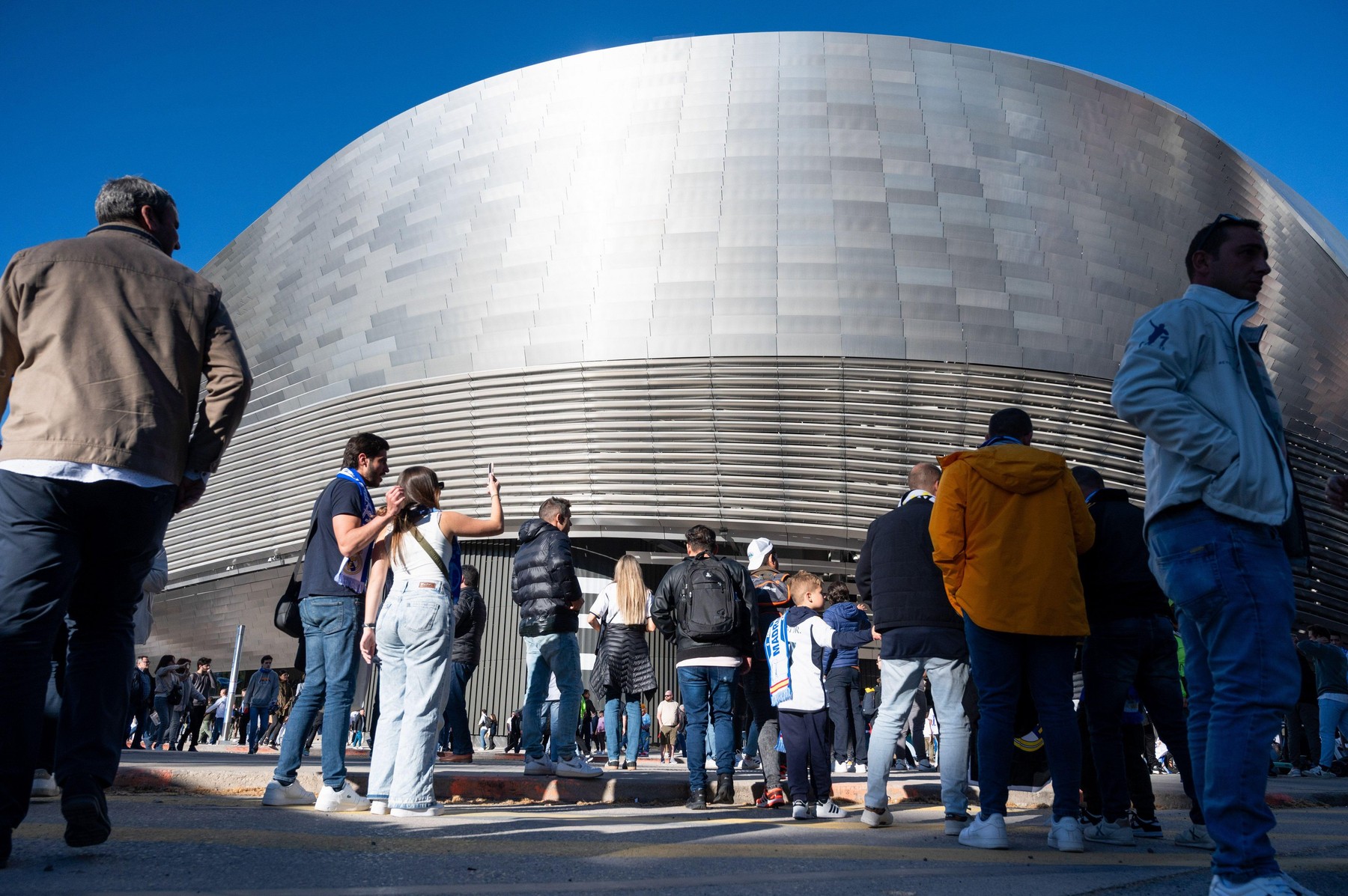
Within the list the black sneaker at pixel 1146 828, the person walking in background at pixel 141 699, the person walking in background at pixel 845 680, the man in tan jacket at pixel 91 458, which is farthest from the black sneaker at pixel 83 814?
the person walking in background at pixel 141 699

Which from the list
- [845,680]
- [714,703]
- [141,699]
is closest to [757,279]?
[845,680]

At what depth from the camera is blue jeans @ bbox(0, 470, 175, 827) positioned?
2707 mm

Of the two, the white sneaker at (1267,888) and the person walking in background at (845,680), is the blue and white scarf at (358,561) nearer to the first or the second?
the white sneaker at (1267,888)

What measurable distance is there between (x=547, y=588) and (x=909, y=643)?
2471mm

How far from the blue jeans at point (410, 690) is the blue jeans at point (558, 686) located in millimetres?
1894

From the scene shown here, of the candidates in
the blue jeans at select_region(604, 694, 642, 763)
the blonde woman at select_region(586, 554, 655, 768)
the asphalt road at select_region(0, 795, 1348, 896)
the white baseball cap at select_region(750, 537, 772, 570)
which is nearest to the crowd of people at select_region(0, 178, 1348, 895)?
the asphalt road at select_region(0, 795, 1348, 896)

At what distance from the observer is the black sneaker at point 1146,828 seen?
4559mm

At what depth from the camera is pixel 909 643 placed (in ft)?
16.6

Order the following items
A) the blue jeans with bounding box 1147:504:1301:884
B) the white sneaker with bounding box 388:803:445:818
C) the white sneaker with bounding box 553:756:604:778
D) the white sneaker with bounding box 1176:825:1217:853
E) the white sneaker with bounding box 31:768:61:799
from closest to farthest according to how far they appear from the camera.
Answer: the blue jeans with bounding box 1147:504:1301:884, the white sneaker with bounding box 1176:825:1217:853, the white sneaker with bounding box 388:803:445:818, the white sneaker with bounding box 31:768:61:799, the white sneaker with bounding box 553:756:604:778

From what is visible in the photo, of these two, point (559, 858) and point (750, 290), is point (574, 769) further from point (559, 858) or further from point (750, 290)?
point (750, 290)

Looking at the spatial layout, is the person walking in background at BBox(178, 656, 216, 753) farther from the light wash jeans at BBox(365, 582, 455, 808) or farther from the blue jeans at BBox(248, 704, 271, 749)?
the light wash jeans at BBox(365, 582, 455, 808)

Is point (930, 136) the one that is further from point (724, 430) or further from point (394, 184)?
point (394, 184)

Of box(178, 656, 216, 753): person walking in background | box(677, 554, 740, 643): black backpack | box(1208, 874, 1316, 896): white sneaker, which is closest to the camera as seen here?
box(1208, 874, 1316, 896): white sneaker

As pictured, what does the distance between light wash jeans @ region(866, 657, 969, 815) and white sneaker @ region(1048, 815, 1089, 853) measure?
690mm
